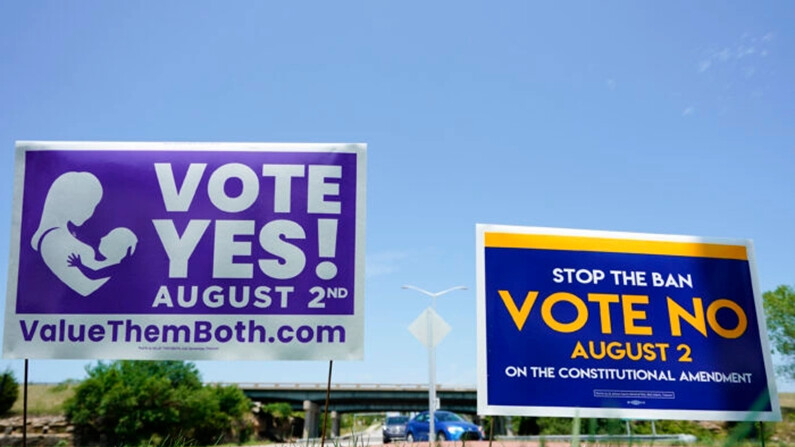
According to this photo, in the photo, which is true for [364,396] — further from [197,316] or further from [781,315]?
[197,316]

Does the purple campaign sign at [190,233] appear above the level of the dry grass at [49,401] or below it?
above

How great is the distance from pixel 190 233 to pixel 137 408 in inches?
1777

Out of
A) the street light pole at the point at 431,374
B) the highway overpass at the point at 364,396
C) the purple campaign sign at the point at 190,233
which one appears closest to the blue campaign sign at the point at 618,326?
the purple campaign sign at the point at 190,233

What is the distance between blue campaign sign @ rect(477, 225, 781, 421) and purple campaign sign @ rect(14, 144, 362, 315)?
1.30m

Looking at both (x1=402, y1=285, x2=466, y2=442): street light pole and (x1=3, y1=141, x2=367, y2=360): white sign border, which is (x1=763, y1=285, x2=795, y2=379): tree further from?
(x1=3, y1=141, x2=367, y2=360): white sign border

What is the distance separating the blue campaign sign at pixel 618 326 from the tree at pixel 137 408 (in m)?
40.8

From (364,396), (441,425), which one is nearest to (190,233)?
(441,425)

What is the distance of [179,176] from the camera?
16.4ft

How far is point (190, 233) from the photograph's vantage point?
4906 mm

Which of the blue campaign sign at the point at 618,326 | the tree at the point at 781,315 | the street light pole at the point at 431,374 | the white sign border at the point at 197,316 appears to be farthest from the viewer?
the tree at the point at 781,315

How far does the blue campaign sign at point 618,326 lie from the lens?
16.9ft

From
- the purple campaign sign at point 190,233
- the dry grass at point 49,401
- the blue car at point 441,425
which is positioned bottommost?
the blue car at point 441,425

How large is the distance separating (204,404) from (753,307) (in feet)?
158

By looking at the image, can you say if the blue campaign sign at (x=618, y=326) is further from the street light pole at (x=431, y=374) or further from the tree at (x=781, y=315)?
the tree at (x=781, y=315)
